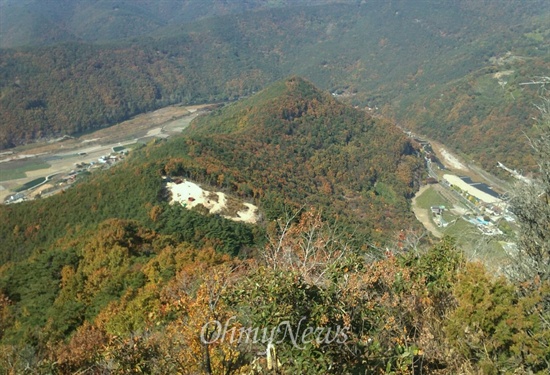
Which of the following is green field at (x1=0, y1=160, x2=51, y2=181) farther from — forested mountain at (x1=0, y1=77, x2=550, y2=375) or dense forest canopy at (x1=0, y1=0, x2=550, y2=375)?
forested mountain at (x1=0, y1=77, x2=550, y2=375)

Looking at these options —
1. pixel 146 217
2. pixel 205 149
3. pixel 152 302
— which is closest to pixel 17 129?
pixel 205 149

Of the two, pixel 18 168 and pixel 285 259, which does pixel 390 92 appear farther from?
pixel 285 259

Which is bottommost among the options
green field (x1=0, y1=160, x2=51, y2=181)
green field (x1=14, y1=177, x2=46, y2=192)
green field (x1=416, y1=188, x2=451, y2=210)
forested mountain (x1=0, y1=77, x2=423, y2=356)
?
green field (x1=416, y1=188, x2=451, y2=210)

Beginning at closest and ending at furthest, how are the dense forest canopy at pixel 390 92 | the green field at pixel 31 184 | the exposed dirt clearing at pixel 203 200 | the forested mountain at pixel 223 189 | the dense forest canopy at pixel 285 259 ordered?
the dense forest canopy at pixel 285 259 → the forested mountain at pixel 223 189 → the exposed dirt clearing at pixel 203 200 → the green field at pixel 31 184 → the dense forest canopy at pixel 390 92

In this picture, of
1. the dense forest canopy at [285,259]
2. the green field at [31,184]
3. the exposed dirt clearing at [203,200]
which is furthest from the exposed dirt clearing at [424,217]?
the green field at [31,184]

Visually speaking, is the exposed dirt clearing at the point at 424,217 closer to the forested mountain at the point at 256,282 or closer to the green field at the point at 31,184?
the forested mountain at the point at 256,282

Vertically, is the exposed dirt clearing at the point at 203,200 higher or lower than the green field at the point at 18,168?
higher

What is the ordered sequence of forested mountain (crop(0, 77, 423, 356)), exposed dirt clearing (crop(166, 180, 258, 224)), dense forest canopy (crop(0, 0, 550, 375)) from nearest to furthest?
dense forest canopy (crop(0, 0, 550, 375)) < forested mountain (crop(0, 77, 423, 356)) < exposed dirt clearing (crop(166, 180, 258, 224))

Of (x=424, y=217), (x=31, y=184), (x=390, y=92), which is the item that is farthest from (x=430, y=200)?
(x=390, y=92)

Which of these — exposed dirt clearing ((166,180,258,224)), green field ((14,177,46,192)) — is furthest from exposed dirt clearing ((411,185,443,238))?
green field ((14,177,46,192))
